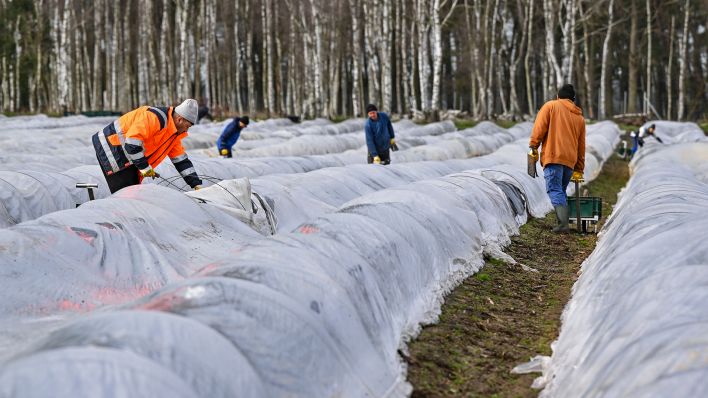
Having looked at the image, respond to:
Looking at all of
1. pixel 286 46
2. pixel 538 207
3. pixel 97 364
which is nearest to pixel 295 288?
pixel 97 364

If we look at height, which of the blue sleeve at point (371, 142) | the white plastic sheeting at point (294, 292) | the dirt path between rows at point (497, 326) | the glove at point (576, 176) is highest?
the blue sleeve at point (371, 142)

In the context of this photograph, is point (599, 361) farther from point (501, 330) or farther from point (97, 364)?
point (97, 364)

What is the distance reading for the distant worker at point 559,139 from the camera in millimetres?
7922

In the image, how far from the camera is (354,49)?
28.6m

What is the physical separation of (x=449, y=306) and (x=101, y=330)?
3.14m

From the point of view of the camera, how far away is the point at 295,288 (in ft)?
11.9

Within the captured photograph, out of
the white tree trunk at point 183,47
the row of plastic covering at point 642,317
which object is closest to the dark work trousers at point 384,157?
the row of plastic covering at point 642,317

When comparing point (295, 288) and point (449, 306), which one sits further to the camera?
point (449, 306)

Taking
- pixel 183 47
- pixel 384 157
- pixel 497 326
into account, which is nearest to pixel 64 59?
pixel 183 47

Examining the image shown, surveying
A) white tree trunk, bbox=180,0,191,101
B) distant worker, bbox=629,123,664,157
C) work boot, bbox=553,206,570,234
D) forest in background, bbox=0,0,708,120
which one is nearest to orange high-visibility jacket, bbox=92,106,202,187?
work boot, bbox=553,206,570,234

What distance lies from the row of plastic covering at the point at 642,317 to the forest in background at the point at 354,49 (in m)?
18.9

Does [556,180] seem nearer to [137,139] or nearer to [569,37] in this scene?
[137,139]

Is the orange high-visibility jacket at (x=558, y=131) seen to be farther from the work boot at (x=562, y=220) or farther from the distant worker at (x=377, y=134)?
the distant worker at (x=377, y=134)

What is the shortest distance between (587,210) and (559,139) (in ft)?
3.19
